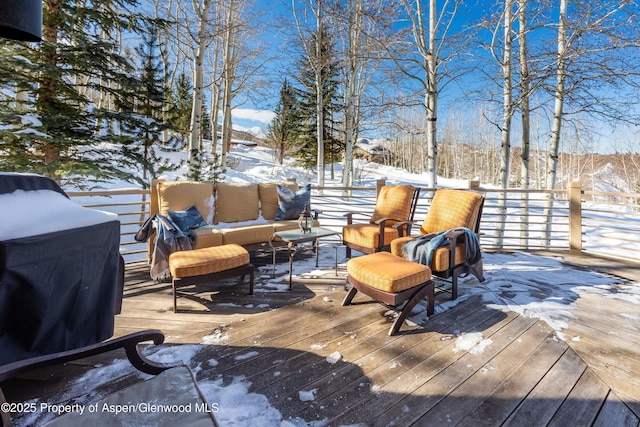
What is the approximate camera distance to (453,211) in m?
3.43

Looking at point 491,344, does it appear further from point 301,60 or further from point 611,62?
point 301,60

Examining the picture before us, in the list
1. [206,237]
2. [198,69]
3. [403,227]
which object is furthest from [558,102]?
[198,69]

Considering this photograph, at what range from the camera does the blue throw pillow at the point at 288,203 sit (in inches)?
174

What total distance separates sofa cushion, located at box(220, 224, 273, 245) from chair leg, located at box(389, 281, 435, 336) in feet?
6.77

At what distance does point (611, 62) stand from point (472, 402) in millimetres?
6191

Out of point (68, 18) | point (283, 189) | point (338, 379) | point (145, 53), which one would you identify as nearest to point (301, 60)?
point (145, 53)

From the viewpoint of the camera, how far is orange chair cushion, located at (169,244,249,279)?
2.64m

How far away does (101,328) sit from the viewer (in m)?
1.88

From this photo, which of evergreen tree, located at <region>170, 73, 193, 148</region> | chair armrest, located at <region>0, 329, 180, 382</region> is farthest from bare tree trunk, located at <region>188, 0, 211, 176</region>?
evergreen tree, located at <region>170, 73, 193, 148</region>

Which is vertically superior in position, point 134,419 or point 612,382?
point 134,419

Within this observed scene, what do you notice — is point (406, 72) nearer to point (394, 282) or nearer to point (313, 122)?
point (394, 282)

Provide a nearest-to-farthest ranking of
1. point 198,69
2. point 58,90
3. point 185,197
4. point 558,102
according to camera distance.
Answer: point 185,197 < point 58,90 < point 198,69 < point 558,102

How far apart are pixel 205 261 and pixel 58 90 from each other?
4.59 m

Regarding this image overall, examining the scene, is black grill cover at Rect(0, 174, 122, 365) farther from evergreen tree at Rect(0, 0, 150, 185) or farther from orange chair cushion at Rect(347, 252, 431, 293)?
evergreen tree at Rect(0, 0, 150, 185)
